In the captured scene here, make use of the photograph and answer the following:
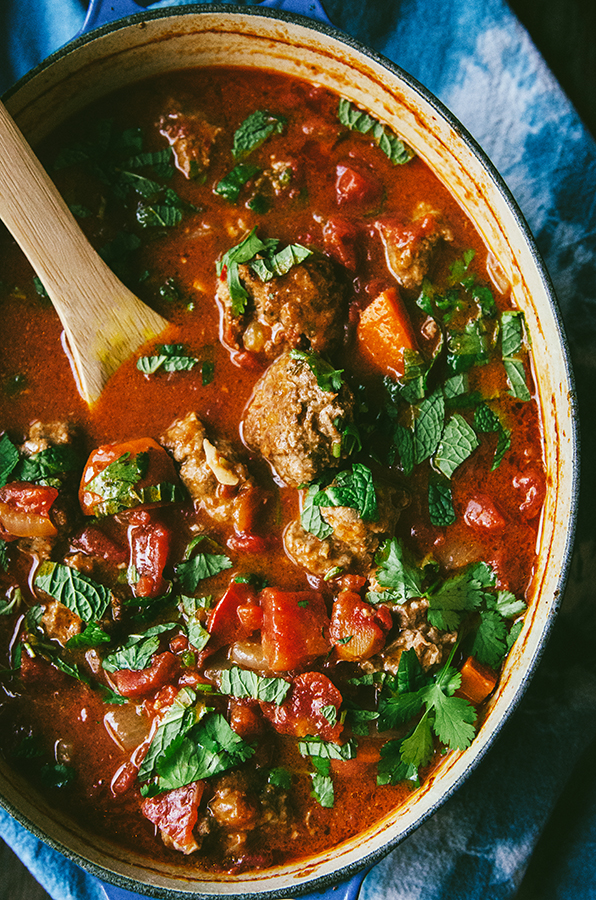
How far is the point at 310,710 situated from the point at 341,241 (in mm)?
2338

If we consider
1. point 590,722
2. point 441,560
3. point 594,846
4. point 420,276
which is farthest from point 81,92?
point 594,846

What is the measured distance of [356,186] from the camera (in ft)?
12.1

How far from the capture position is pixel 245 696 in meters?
3.52

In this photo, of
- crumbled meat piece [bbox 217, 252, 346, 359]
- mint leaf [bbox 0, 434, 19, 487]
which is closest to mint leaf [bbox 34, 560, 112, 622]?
mint leaf [bbox 0, 434, 19, 487]

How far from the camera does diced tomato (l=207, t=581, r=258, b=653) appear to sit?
354 cm

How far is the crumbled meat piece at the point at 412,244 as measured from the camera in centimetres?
366

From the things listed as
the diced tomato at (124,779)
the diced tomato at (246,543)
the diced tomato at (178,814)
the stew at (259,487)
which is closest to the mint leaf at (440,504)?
the stew at (259,487)

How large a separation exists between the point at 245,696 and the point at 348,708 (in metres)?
0.51

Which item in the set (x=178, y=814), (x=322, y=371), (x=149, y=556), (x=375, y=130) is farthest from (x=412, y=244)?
(x=178, y=814)

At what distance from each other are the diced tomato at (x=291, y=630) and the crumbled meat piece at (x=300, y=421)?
59cm

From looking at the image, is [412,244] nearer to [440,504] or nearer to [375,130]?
[375,130]

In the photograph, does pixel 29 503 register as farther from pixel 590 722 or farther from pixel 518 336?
pixel 590 722

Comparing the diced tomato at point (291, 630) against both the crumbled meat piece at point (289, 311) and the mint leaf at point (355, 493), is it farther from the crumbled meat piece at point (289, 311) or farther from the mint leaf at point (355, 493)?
the crumbled meat piece at point (289, 311)

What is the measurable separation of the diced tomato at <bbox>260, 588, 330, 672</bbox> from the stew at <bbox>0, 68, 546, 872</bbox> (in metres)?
0.01
